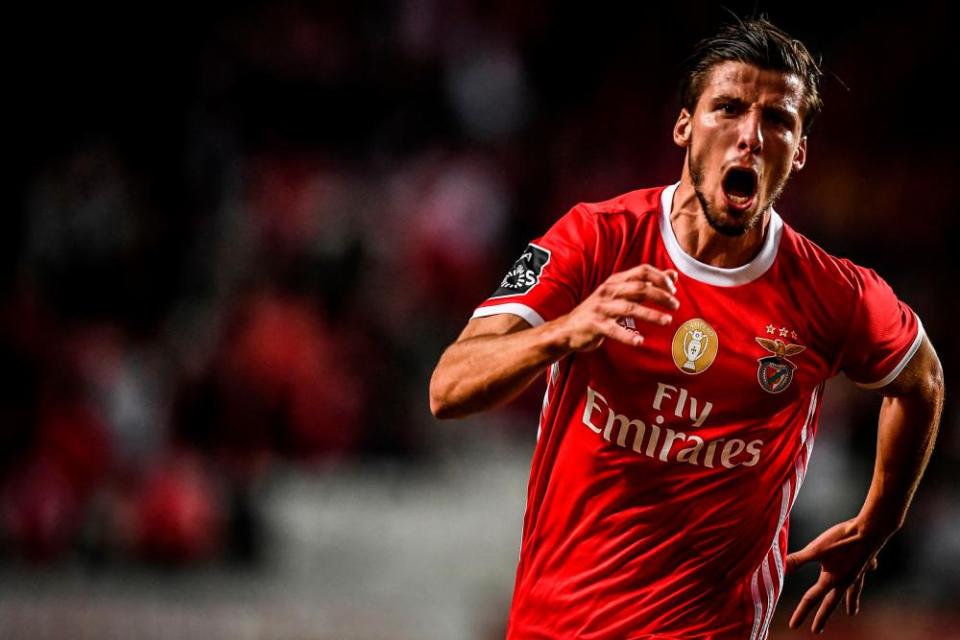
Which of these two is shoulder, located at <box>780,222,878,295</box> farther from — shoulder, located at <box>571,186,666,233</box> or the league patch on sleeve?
the league patch on sleeve

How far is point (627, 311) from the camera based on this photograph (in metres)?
2.52

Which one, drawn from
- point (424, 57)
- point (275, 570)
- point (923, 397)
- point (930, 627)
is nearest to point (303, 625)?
point (275, 570)

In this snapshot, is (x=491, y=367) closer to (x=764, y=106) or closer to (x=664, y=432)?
(x=664, y=432)

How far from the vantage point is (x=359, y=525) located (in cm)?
750

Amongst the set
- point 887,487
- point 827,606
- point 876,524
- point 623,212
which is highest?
point 623,212

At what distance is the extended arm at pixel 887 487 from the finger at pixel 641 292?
3.65 feet

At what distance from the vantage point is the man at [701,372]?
123 inches

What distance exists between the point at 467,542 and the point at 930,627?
8.71 ft

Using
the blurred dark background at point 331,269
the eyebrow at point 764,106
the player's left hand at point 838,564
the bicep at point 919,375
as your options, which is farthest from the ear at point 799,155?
the blurred dark background at point 331,269

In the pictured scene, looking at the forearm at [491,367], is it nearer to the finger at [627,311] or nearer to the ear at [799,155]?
the finger at [627,311]

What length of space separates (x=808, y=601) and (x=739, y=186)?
49.8 inches

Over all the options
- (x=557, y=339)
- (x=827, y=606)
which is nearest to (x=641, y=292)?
(x=557, y=339)

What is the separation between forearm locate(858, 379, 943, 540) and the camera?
348 cm

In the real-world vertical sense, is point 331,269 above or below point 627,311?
above
